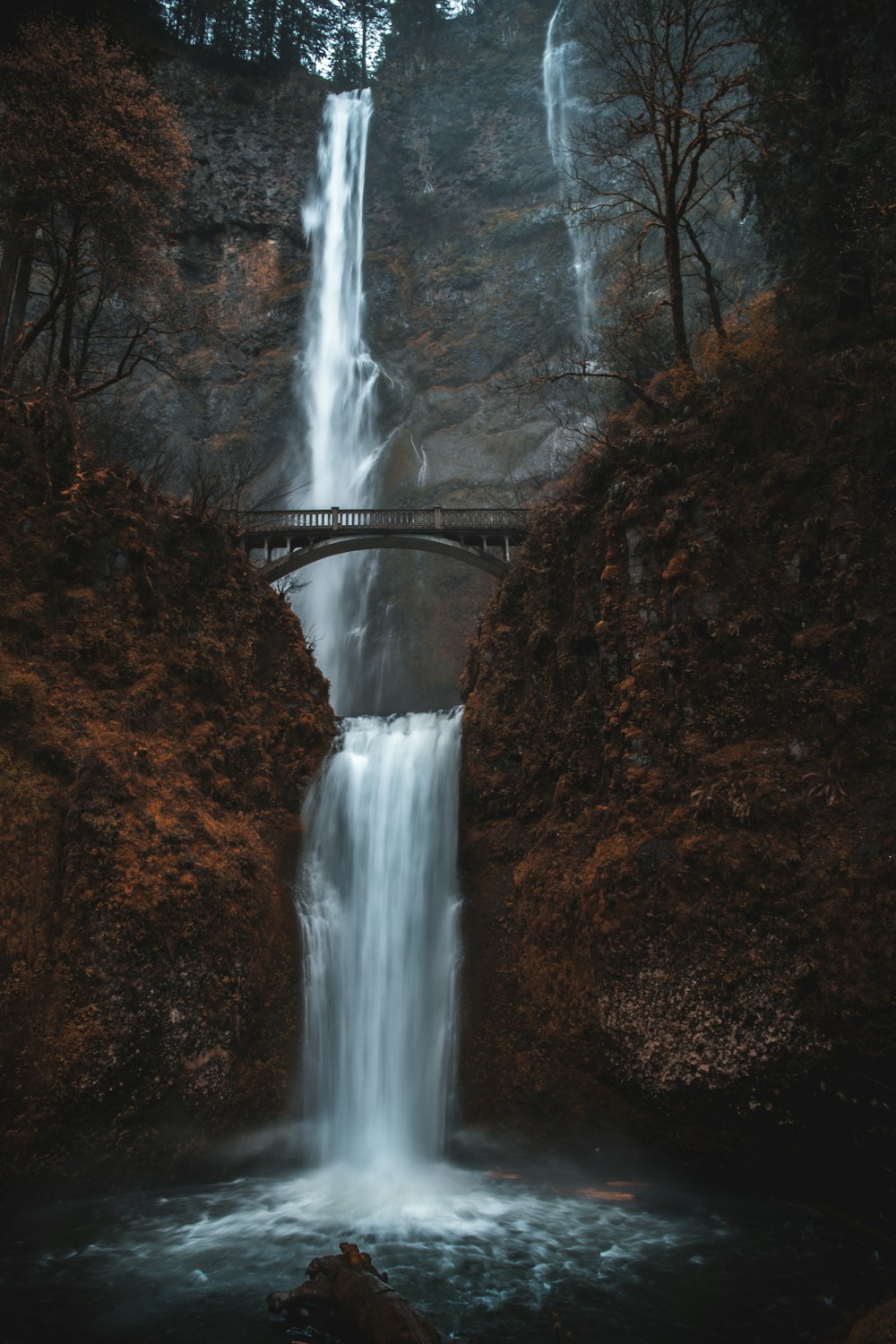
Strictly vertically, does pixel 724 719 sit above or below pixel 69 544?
below

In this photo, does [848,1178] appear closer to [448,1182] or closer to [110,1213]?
[448,1182]

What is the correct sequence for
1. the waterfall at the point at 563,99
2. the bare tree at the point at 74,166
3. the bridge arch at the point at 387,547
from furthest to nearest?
the waterfall at the point at 563,99
the bridge arch at the point at 387,547
the bare tree at the point at 74,166

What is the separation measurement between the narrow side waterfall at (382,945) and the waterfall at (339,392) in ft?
55.1

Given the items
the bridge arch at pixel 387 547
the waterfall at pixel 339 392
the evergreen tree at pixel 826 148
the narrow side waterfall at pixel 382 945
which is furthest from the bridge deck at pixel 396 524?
the narrow side waterfall at pixel 382 945

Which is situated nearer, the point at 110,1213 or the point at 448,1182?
the point at 110,1213

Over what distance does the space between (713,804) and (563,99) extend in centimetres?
4879

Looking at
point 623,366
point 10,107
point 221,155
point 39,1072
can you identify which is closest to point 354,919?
point 39,1072

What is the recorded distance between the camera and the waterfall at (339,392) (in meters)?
34.7

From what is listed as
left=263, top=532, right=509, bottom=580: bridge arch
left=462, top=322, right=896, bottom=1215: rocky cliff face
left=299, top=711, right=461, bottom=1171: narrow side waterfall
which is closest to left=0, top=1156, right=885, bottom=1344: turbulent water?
left=462, top=322, right=896, bottom=1215: rocky cliff face

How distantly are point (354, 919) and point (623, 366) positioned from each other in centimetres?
1355

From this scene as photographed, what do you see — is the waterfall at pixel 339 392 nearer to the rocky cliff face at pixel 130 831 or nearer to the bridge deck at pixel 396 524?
the bridge deck at pixel 396 524

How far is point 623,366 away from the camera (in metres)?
18.4

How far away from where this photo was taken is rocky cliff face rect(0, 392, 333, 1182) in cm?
892

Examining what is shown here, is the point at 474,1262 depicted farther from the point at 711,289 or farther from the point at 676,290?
the point at 711,289
